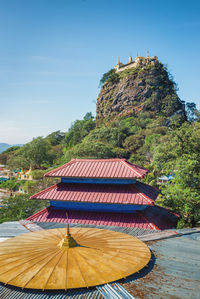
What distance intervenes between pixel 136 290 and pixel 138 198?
24.1 ft

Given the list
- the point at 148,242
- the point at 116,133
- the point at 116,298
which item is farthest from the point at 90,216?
the point at 116,133

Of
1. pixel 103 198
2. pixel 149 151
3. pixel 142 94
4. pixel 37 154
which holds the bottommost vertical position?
pixel 103 198

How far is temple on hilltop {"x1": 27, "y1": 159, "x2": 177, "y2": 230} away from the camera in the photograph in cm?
1288

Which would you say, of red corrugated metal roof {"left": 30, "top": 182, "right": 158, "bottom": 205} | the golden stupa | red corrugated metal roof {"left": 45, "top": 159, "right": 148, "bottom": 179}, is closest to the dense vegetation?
red corrugated metal roof {"left": 30, "top": 182, "right": 158, "bottom": 205}

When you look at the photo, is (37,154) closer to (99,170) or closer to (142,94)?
(142,94)

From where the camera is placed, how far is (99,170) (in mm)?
14539

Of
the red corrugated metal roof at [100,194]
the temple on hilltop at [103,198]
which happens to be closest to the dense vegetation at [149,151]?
the temple on hilltop at [103,198]

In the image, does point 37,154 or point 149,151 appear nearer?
point 149,151

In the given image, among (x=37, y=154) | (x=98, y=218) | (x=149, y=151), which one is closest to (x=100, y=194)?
(x=98, y=218)

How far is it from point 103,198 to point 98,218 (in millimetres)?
1122

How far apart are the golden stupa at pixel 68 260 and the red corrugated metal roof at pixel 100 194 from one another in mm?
4132

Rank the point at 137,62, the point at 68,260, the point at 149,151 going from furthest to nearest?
the point at 137,62 → the point at 149,151 → the point at 68,260

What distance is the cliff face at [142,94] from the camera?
292 ft

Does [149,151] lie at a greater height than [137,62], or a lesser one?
lesser
